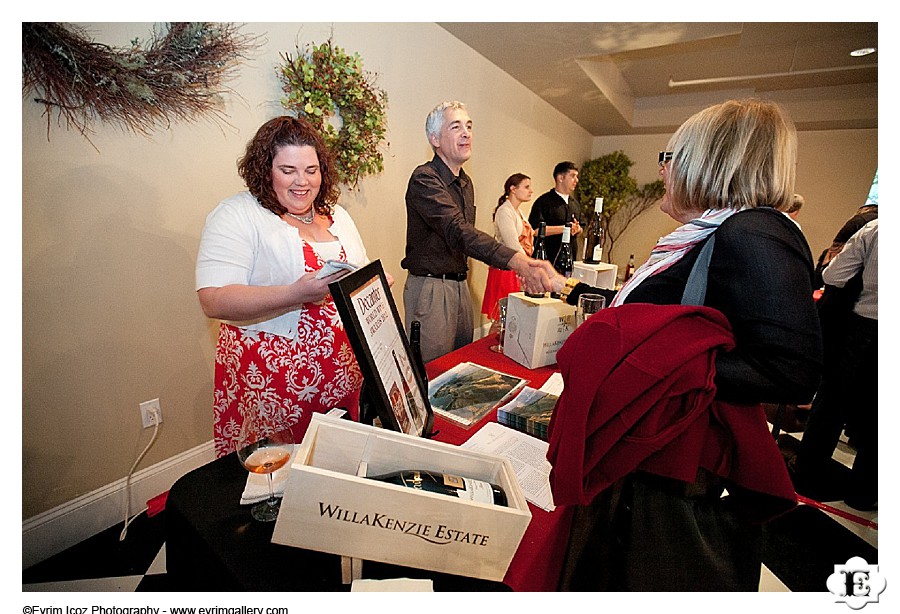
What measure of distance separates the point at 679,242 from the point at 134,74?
1.65 meters

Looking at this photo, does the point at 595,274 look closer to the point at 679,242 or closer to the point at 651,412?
the point at 679,242

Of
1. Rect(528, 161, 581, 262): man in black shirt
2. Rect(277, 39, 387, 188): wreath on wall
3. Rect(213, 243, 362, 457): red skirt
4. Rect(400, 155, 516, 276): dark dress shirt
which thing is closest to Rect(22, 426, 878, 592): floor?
Rect(213, 243, 362, 457): red skirt

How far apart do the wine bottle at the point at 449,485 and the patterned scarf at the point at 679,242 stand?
447 mm

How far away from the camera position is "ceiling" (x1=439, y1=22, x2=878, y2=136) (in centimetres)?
251

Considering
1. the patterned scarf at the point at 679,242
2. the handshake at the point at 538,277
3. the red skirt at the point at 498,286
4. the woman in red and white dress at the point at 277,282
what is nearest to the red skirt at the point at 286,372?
the woman in red and white dress at the point at 277,282

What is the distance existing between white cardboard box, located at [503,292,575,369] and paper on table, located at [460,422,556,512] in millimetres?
367

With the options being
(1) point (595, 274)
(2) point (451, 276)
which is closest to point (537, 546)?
(2) point (451, 276)

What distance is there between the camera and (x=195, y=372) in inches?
70.0

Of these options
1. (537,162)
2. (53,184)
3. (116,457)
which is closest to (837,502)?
(116,457)

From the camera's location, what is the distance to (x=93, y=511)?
4.99 ft

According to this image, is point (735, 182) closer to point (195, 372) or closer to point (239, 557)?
point (239, 557)

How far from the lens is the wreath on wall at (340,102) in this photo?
74.0 inches

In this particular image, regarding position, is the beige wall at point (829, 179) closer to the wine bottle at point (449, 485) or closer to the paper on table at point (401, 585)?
the wine bottle at point (449, 485)
